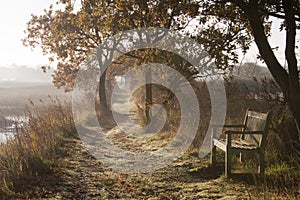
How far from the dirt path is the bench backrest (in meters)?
0.85

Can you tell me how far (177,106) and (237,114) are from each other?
7.46 ft

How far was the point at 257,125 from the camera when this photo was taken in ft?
19.8

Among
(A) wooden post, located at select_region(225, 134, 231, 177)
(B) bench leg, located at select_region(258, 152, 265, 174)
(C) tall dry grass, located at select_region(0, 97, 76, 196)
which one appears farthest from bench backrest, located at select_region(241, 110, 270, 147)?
(C) tall dry grass, located at select_region(0, 97, 76, 196)

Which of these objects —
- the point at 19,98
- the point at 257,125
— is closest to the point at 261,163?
the point at 257,125

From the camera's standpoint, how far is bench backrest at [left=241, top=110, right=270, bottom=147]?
5.56 metres

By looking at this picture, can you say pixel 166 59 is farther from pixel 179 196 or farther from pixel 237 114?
pixel 179 196

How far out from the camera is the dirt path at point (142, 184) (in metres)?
5.08

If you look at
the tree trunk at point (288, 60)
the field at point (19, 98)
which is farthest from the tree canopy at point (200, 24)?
the field at point (19, 98)

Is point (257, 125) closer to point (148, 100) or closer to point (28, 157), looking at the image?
point (28, 157)

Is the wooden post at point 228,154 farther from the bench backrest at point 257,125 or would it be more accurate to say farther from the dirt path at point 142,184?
the bench backrest at point 257,125

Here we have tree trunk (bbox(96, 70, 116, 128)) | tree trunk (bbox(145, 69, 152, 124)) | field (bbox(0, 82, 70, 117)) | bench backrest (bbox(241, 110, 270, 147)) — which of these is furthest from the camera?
field (bbox(0, 82, 70, 117))

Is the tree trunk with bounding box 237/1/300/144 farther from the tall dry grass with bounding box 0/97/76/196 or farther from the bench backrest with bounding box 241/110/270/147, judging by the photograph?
the tall dry grass with bounding box 0/97/76/196

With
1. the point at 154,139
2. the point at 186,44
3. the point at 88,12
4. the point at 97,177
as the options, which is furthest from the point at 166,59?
the point at 97,177

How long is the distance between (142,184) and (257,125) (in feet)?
7.69
